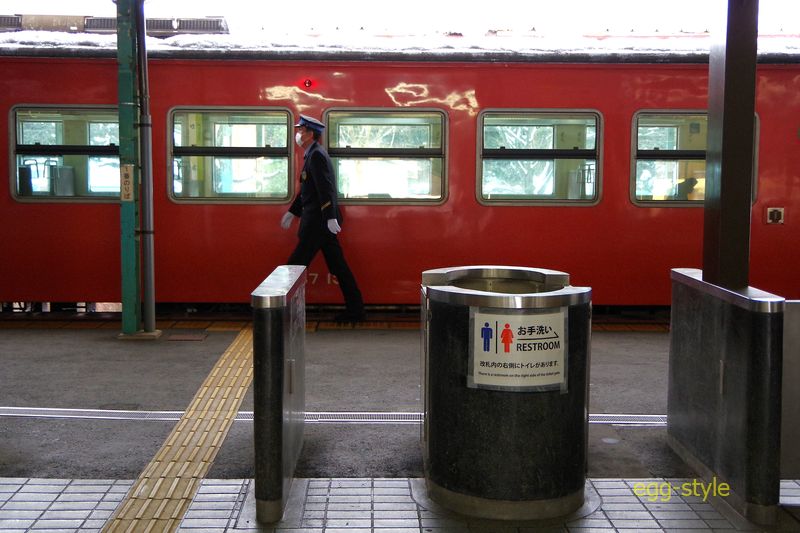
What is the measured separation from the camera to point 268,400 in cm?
349

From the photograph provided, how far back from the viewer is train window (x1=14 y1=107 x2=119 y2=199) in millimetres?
8055

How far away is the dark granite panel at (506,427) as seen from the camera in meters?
3.55

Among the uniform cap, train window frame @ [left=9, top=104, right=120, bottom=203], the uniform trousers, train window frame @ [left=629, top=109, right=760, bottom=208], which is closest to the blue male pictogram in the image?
the uniform trousers

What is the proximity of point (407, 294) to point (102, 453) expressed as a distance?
4.23 meters

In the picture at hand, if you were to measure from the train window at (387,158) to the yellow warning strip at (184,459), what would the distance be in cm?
250

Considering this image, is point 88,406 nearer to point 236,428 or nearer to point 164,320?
point 236,428

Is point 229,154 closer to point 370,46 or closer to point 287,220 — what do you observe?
point 287,220

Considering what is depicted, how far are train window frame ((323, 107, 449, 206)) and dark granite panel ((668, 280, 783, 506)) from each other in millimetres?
3958

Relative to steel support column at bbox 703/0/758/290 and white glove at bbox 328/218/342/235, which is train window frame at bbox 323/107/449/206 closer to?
white glove at bbox 328/218/342/235

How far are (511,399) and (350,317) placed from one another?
180 inches

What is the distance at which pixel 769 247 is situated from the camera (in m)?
8.12

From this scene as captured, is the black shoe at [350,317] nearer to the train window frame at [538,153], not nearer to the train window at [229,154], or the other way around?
the train window at [229,154]

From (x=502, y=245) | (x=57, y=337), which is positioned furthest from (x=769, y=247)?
(x=57, y=337)

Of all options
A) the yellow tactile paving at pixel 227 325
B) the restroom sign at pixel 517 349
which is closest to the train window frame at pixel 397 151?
the yellow tactile paving at pixel 227 325
